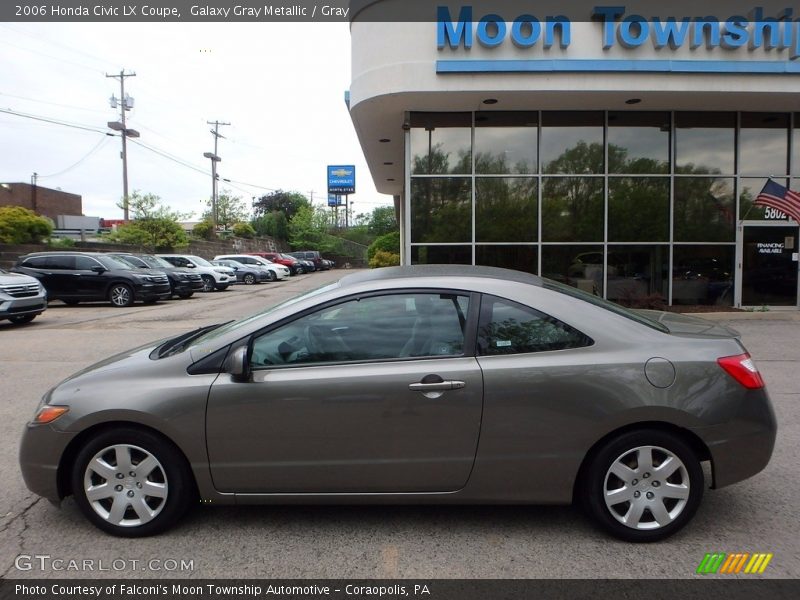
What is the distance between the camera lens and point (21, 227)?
25.3 m

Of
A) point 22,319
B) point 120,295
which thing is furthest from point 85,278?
point 22,319

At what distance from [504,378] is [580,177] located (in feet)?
40.9

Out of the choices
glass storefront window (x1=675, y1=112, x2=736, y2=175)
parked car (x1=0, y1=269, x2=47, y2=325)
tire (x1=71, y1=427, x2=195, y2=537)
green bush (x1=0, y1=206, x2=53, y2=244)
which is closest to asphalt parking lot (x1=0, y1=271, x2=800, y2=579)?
tire (x1=71, y1=427, x2=195, y2=537)

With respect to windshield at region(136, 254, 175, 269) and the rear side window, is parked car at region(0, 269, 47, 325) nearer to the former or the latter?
windshield at region(136, 254, 175, 269)

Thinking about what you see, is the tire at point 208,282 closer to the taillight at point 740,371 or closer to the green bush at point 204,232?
the taillight at point 740,371

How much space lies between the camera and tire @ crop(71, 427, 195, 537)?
3.25 metres

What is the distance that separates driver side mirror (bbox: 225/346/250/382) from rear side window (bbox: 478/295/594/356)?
1.31 m

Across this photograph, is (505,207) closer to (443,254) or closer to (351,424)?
(443,254)

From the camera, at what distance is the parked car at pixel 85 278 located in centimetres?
1738

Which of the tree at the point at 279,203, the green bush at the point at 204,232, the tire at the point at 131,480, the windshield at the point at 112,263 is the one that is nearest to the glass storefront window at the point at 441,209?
the windshield at the point at 112,263

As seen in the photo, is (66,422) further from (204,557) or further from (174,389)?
(204,557)

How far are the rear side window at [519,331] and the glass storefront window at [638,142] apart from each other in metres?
12.5

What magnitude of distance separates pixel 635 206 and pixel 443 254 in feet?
16.4
